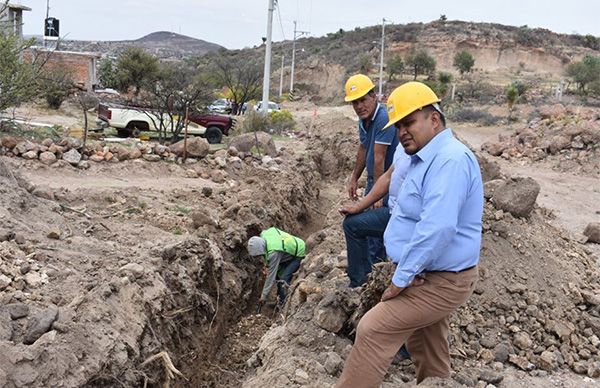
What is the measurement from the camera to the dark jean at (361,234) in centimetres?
466

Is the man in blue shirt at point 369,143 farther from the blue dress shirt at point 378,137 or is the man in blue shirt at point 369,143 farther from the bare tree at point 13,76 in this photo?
the bare tree at point 13,76

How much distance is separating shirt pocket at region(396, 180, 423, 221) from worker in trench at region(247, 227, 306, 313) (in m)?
4.42

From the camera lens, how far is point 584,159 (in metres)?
19.0

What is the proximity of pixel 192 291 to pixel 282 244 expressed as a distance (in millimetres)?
1646

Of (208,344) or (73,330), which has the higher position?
(73,330)

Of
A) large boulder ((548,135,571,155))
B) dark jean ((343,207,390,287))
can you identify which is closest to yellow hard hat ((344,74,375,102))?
→ dark jean ((343,207,390,287))

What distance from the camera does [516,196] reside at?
25.7ft

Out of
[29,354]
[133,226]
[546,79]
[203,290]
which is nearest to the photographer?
[29,354]

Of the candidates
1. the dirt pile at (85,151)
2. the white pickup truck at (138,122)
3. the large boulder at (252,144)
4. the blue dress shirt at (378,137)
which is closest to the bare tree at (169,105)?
the white pickup truck at (138,122)

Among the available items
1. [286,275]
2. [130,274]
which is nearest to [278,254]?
[286,275]

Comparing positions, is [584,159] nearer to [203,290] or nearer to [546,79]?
[203,290]

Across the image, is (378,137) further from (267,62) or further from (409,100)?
(267,62)

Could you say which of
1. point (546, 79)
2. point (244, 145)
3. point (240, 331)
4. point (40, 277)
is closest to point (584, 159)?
point (244, 145)

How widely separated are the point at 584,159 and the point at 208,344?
15.9m
